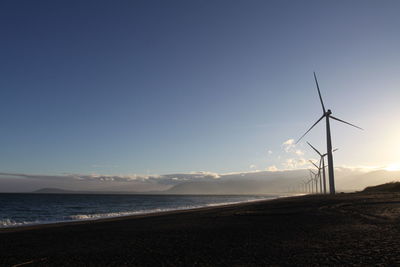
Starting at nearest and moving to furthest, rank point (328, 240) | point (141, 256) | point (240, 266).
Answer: point (240, 266)
point (141, 256)
point (328, 240)

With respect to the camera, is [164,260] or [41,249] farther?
[41,249]

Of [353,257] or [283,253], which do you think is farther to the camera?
[283,253]

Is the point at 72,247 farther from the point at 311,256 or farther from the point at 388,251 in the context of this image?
the point at 388,251

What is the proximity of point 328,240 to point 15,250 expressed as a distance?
13595 millimetres

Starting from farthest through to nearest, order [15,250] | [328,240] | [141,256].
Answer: [15,250] → [328,240] → [141,256]

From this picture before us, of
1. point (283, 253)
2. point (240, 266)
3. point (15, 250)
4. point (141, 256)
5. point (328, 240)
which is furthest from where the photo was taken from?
point (15, 250)

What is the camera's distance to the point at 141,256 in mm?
10547

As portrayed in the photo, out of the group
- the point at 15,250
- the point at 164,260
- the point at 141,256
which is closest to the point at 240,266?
the point at 164,260

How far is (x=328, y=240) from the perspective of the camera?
1134 cm

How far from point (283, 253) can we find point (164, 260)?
12.9 feet

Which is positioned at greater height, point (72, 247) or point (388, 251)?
point (388, 251)

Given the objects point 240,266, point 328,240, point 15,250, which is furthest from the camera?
point 15,250

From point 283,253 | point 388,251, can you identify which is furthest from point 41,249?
point 388,251

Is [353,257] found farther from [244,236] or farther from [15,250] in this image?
[15,250]
